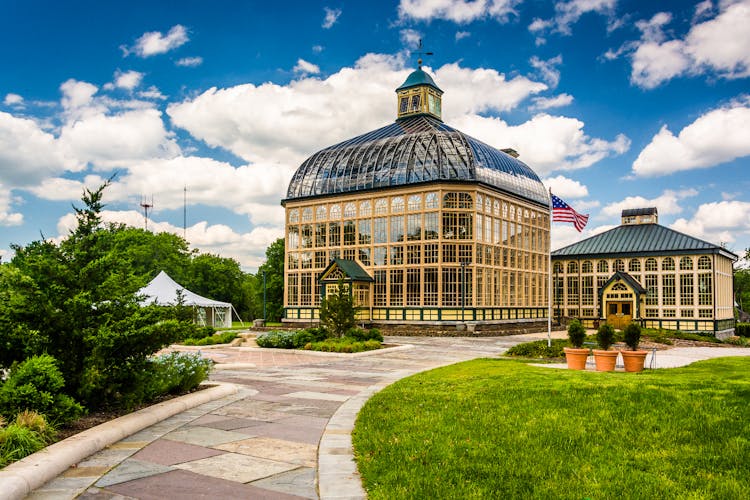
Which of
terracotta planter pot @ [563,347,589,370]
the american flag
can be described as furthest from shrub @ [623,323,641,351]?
the american flag

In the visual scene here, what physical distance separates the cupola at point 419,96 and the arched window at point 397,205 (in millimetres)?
12533

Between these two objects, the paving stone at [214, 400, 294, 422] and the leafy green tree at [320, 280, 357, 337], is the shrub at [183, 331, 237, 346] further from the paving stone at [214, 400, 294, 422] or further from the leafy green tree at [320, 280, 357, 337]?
the paving stone at [214, 400, 294, 422]

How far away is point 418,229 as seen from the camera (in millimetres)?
44062

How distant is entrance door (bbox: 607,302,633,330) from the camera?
46.8 meters

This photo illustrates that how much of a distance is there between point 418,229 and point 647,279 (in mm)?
20398

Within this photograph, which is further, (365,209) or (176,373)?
(365,209)

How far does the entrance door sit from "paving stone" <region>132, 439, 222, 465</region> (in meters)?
43.8

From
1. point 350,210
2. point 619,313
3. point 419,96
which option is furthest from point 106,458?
point 419,96

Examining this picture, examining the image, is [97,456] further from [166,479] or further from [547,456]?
[547,456]

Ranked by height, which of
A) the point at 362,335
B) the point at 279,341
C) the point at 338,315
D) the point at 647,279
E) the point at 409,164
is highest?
the point at 409,164

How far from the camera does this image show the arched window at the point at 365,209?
46594 mm

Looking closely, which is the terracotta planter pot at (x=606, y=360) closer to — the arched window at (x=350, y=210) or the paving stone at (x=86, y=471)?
the paving stone at (x=86, y=471)

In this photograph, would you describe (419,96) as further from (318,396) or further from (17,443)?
(17,443)

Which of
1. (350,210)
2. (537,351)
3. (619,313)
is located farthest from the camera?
(619,313)
